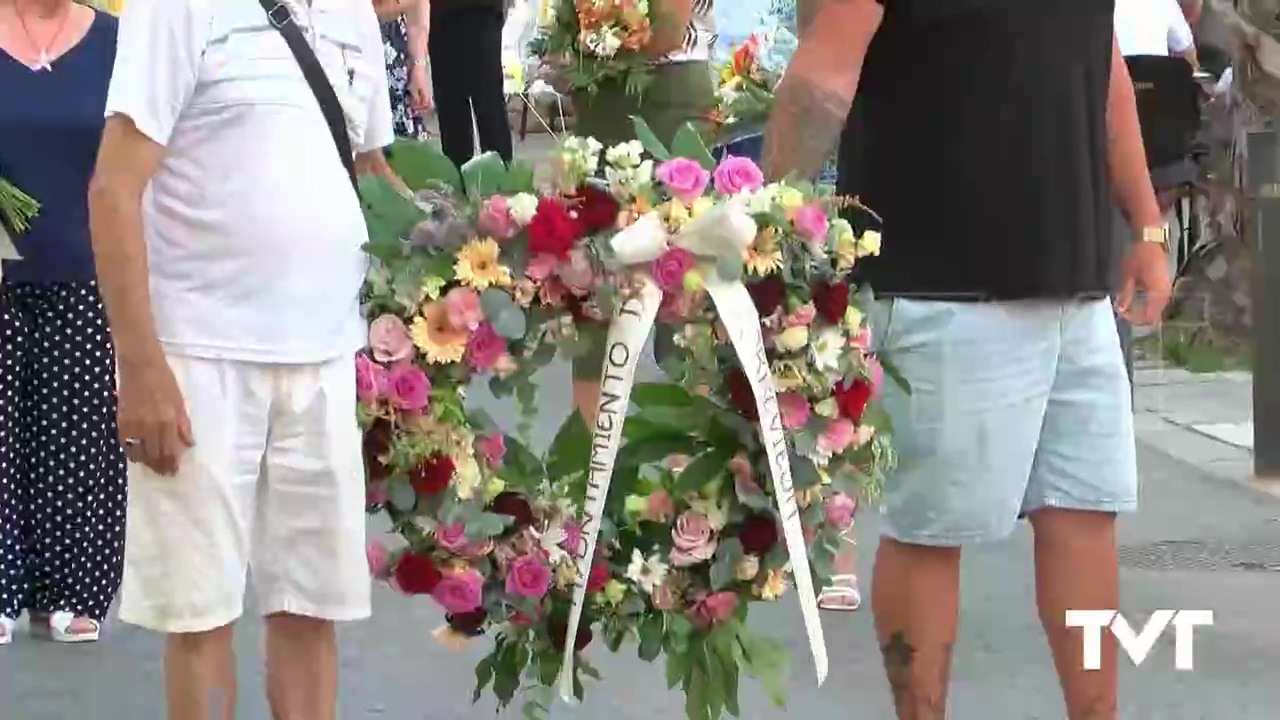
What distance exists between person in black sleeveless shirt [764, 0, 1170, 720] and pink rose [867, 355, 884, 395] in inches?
3.9

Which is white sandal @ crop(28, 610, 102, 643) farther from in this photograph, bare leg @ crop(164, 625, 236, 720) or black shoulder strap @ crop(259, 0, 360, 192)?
black shoulder strap @ crop(259, 0, 360, 192)

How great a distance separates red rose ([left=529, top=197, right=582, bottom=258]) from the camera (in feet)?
11.7

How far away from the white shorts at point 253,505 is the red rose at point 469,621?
0.18m

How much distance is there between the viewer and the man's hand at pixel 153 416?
11.2 ft

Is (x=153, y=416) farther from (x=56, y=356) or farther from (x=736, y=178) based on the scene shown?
(x=56, y=356)

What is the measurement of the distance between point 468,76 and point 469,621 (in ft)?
15.3

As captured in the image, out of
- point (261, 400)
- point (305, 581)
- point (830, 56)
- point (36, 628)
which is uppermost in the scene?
point (830, 56)

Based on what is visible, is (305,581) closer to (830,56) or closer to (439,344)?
(439,344)

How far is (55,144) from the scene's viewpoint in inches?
221

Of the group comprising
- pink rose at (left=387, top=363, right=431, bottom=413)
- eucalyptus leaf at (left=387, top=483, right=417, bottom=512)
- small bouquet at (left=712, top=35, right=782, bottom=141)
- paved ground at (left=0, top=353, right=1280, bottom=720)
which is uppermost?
small bouquet at (left=712, top=35, right=782, bottom=141)

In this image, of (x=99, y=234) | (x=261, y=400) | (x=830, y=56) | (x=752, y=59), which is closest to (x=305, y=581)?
(x=261, y=400)

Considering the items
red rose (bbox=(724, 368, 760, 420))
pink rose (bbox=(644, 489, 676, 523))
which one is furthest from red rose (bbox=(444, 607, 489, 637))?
red rose (bbox=(724, 368, 760, 420))

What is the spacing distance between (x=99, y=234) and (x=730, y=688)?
4.51 ft

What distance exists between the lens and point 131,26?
3.46m
